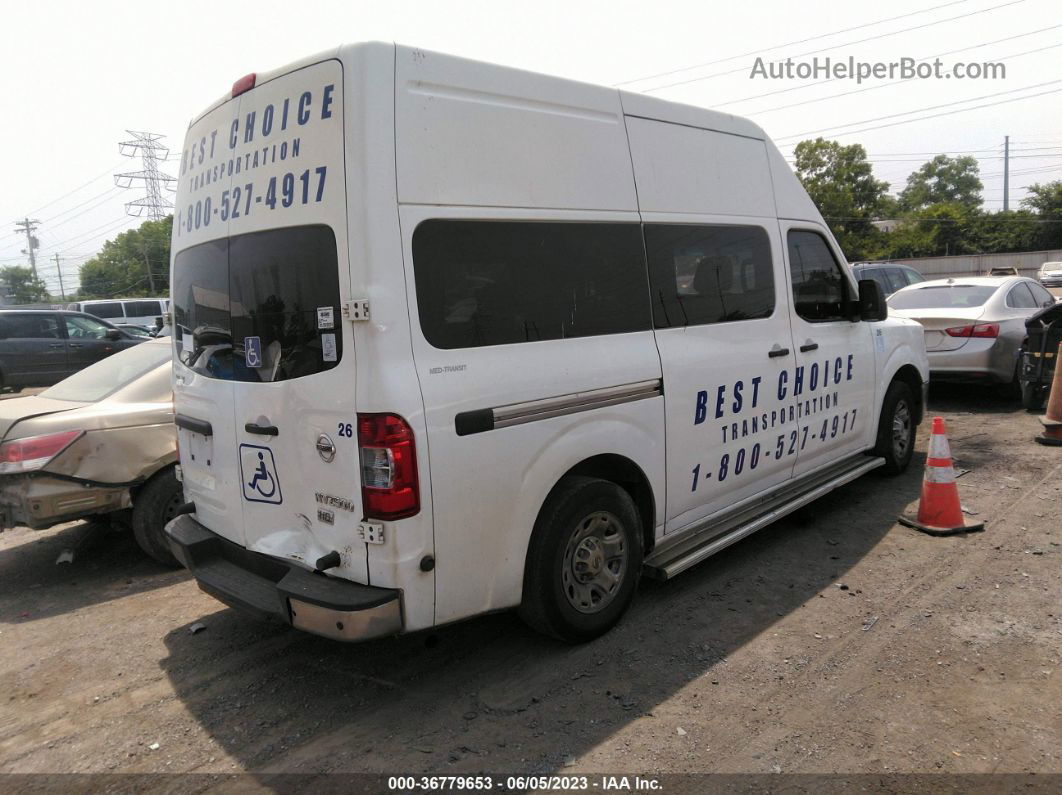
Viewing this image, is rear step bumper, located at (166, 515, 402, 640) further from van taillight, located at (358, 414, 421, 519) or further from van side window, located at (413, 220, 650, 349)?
van side window, located at (413, 220, 650, 349)

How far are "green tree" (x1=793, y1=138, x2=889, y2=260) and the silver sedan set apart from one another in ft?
141

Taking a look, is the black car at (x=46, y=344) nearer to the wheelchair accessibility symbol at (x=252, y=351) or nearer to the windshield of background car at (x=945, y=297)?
the wheelchair accessibility symbol at (x=252, y=351)

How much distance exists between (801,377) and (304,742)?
3609 mm

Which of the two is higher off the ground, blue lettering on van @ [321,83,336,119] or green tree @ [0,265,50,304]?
green tree @ [0,265,50,304]

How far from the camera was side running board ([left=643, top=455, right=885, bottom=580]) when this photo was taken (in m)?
3.96

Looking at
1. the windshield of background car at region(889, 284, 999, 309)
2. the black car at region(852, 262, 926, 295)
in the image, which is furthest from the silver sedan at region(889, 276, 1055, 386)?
the black car at region(852, 262, 926, 295)

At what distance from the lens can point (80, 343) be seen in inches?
580

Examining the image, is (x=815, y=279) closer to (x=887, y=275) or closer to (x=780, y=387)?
(x=780, y=387)

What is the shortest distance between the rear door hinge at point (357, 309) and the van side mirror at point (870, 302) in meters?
3.90

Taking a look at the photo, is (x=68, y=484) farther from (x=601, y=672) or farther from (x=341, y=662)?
(x=601, y=672)

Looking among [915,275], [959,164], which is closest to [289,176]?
[915,275]

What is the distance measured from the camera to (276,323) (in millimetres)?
3195

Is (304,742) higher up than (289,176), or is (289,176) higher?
(289,176)

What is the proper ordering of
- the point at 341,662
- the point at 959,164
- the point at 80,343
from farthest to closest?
the point at 959,164, the point at 80,343, the point at 341,662
